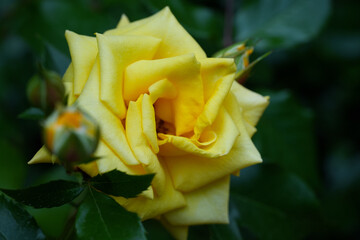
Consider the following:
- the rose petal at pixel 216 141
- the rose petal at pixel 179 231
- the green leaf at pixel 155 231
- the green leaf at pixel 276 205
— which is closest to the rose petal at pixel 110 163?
the rose petal at pixel 216 141

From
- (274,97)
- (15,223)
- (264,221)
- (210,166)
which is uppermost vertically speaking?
(210,166)

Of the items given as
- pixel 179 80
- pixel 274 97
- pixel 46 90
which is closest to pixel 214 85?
pixel 179 80

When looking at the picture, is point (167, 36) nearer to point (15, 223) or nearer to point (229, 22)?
point (15, 223)

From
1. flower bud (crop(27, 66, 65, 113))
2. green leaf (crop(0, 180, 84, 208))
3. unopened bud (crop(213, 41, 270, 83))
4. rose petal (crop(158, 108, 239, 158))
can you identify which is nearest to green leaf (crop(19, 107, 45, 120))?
flower bud (crop(27, 66, 65, 113))

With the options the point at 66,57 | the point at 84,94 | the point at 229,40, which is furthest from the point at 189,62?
the point at 229,40

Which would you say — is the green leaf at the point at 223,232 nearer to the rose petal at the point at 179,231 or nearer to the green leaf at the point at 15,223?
the rose petal at the point at 179,231

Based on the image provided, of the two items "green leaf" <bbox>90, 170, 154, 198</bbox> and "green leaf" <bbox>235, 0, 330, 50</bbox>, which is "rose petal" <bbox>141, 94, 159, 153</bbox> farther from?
"green leaf" <bbox>235, 0, 330, 50</bbox>

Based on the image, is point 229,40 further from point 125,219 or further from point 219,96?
point 125,219
